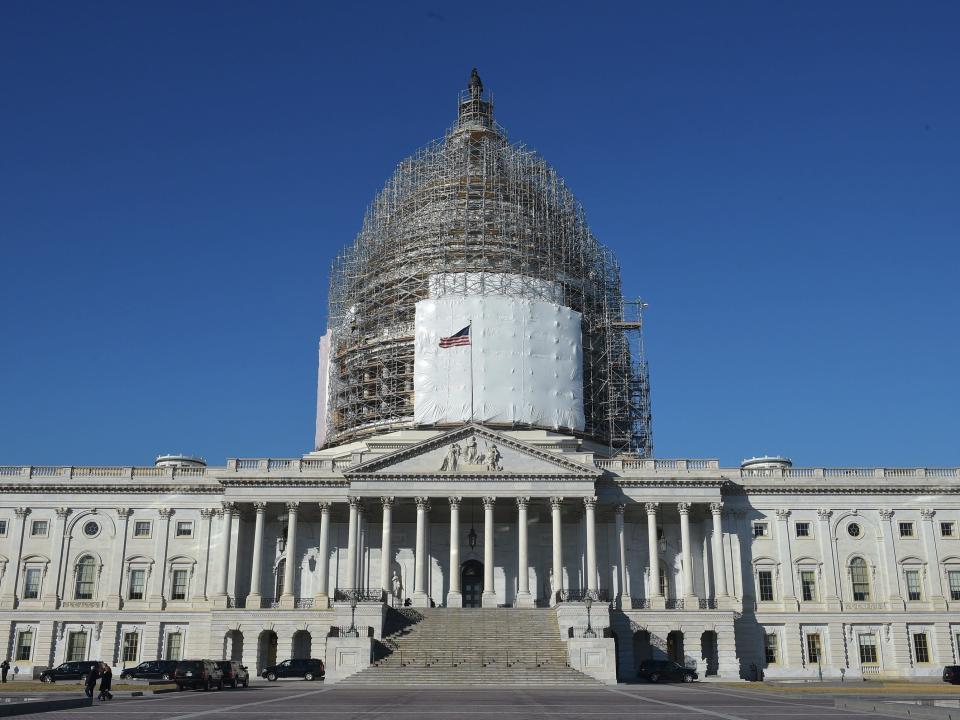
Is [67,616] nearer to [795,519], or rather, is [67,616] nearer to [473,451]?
[473,451]

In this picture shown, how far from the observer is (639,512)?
72.8 meters

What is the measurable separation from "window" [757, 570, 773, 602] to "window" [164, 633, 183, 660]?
139ft

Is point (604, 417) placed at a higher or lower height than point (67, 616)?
higher

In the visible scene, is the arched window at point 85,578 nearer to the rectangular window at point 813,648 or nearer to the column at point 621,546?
the column at point 621,546

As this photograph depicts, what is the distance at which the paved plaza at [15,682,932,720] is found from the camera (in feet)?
96.3

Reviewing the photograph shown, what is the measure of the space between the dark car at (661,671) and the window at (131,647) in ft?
117

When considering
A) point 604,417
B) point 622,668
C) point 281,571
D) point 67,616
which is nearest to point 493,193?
point 604,417

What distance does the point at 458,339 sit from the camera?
7562 centimetres

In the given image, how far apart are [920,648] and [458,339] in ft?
133

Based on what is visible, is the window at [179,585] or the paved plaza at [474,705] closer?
the paved plaza at [474,705]

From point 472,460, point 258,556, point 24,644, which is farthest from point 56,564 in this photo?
point 472,460

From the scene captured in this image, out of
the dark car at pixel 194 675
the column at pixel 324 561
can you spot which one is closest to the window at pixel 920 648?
the column at pixel 324 561

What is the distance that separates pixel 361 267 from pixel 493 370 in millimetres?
18651

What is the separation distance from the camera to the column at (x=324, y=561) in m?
68.2
